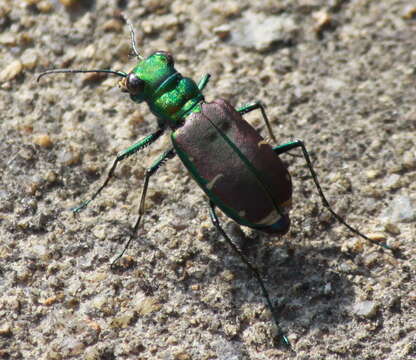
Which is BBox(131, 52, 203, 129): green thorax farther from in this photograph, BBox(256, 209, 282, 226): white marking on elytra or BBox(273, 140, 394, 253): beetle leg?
BBox(256, 209, 282, 226): white marking on elytra

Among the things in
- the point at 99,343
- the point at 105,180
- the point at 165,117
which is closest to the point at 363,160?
the point at 165,117

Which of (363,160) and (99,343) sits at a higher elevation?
(99,343)

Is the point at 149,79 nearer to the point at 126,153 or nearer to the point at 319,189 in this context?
the point at 126,153

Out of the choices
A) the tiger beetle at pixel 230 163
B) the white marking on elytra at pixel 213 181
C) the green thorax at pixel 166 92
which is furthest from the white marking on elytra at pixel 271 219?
the green thorax at pixel 166 92

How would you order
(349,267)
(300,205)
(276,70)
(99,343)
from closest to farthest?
1. (99,343)
2. (349,267)
3. (300,205)
4. (276,70)

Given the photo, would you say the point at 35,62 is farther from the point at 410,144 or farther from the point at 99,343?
the point at 410,144

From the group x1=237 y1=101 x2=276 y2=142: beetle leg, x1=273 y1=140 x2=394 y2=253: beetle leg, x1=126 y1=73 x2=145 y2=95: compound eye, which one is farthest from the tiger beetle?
x1=237 y1=101 x2=276 y2=142: beetle leg

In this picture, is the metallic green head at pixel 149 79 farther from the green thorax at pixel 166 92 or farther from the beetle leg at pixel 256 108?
the beetle leg at pixel 256 108
